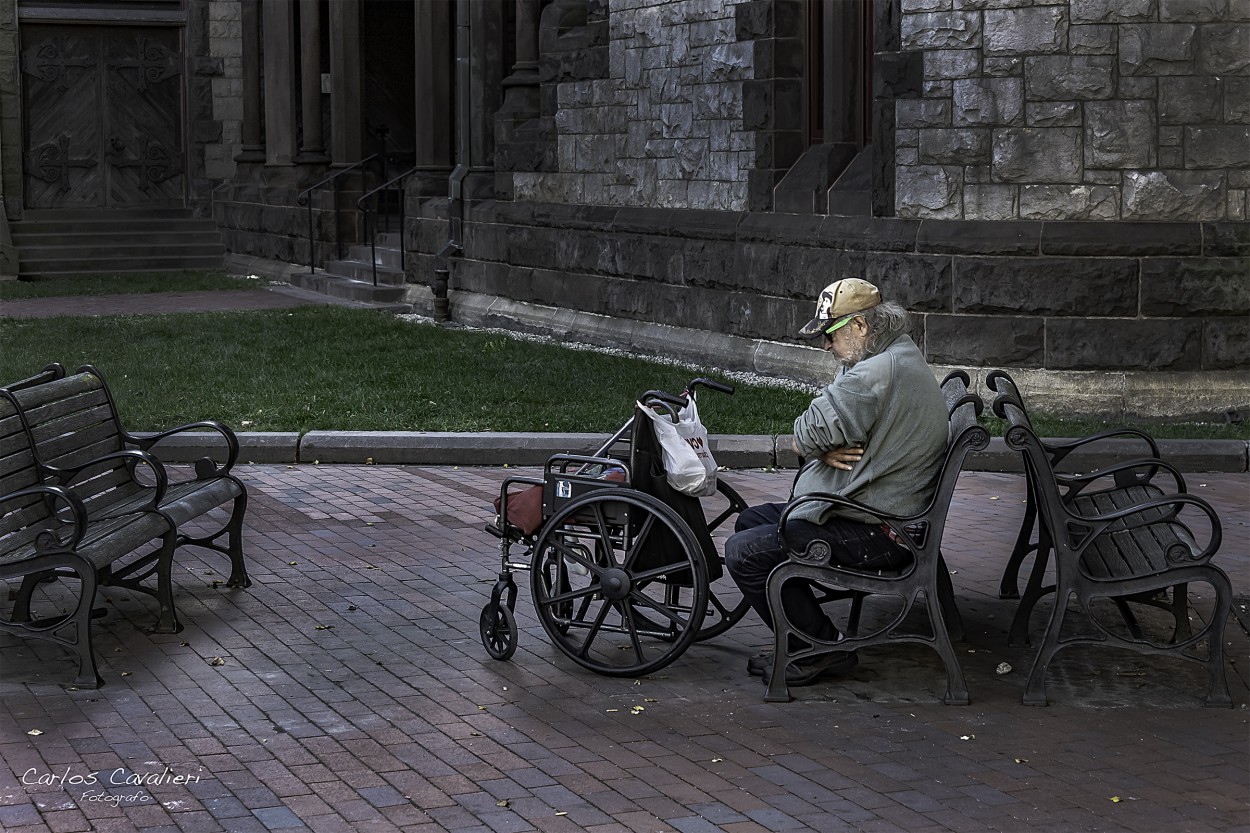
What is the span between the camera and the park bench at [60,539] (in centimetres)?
611

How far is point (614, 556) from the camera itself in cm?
633

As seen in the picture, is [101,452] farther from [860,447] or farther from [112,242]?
[112,242]

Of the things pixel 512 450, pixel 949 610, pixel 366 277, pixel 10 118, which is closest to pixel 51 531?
pixel 949 610

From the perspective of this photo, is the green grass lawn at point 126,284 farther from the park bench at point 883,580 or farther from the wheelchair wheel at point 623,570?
the park bench at point 883,580

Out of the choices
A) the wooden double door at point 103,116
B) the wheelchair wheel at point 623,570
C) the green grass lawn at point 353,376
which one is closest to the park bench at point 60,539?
the wheelchair wheel at point 623,570

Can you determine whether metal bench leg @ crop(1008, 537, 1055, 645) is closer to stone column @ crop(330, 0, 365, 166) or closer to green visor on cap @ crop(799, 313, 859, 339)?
green visor on cap @ crop(799, 313, 859, 339)

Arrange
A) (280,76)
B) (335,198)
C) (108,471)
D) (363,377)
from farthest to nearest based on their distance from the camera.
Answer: (280,76) < (335,198) < (363,377) < (108,471)

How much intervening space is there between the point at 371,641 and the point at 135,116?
24.2 metres

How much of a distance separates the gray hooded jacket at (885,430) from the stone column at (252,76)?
75.0ft

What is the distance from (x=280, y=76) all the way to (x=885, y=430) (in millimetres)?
21110

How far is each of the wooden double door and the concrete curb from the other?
746 inches

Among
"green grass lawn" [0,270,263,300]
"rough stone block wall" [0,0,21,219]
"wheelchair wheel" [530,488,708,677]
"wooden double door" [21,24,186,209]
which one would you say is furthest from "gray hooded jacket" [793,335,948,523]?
"wooden double door" [21,24,186,209]

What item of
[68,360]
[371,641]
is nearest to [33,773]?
[371,641]

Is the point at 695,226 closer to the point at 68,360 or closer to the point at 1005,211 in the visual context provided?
the point at 1005,211
